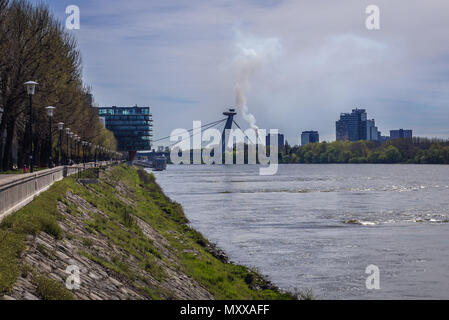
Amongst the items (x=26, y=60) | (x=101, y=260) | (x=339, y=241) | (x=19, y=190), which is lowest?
(x=339, y=241)

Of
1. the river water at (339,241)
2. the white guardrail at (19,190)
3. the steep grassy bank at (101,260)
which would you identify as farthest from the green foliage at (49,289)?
the river water at (339,241)

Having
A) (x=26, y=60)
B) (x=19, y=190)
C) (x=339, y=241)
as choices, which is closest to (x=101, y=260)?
(x=19, y=190)

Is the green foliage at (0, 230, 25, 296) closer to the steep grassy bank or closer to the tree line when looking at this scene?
the steep grassy bank

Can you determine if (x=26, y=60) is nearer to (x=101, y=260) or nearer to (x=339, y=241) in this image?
(x=339, y=241)

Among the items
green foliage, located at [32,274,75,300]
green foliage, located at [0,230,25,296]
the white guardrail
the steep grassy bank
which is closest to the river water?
the steep grassy bank

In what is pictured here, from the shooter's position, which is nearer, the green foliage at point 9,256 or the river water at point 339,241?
the green foliage at point 9,256

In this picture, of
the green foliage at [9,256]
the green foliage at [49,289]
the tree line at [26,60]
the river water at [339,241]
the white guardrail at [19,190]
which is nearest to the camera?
the green foliage at [9,256]

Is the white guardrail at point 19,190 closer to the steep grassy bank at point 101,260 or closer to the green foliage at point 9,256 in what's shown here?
the steep grassy bank at point 101,260

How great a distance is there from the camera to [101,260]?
1920 centimetres

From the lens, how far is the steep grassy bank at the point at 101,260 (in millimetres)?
13836

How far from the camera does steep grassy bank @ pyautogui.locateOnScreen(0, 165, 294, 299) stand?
45.4 ft

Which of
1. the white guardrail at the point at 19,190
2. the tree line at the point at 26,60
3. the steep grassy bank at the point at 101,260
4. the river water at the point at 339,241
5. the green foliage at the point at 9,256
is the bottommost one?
the river water at the point at 339,241
